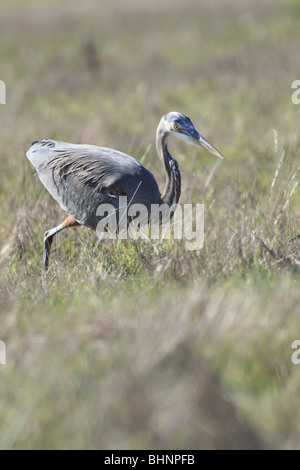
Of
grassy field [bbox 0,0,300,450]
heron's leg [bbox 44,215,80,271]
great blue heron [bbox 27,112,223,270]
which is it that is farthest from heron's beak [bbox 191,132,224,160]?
heron's leg [bbox 44,215,80,271]

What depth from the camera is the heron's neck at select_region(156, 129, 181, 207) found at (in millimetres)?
4578

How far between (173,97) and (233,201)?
16.6ft

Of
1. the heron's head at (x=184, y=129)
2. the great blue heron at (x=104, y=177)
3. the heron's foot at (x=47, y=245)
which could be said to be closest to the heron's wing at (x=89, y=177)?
the great blue heron at (x=104, y=177)

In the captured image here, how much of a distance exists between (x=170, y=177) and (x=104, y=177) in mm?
446

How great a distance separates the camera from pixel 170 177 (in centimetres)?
461

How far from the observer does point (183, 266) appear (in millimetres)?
3748

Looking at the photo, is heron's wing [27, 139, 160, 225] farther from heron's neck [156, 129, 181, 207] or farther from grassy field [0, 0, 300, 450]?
grassy field [0, 0, 300, 450]

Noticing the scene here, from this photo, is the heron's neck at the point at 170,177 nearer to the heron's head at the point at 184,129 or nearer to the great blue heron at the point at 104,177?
the great blue heron at the point at 104,177

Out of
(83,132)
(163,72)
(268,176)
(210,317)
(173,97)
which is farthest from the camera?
(163,72)

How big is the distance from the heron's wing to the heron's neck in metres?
0.09

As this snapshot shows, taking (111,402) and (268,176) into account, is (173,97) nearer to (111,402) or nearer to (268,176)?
(268,176)

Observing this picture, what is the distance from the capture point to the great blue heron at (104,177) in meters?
4.46
